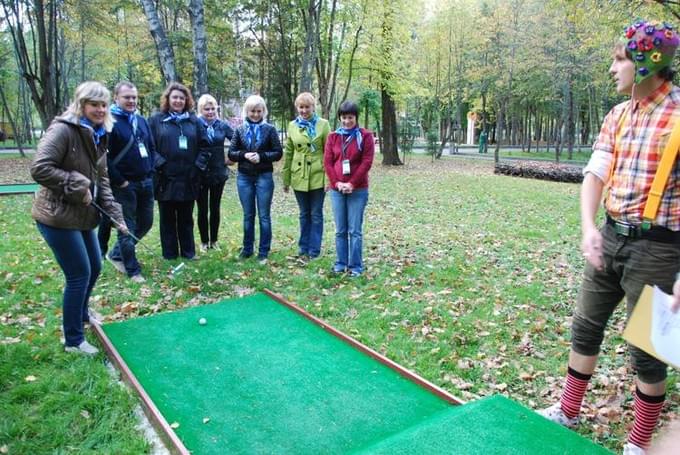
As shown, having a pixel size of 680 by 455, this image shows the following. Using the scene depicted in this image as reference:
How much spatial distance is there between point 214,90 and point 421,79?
39.4 ft

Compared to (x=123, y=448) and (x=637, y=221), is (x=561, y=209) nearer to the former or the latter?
(x=637, y=221)

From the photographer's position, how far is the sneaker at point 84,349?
371 centimetres

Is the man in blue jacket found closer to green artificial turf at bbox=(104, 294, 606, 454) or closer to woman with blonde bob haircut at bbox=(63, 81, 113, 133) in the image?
green artificial turf at bbox=(104, 294, 606, 454)

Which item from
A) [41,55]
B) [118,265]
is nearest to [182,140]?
[118,265]

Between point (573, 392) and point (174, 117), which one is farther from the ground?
point (174, 117)

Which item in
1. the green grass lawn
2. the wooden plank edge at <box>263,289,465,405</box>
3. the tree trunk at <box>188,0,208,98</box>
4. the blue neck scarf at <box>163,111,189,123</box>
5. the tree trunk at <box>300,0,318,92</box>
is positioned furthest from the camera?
the tree trunk at <box>300,0,318,92</box>

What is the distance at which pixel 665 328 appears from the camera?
2.18 meters

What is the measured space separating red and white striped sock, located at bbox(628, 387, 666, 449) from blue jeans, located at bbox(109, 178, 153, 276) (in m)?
4.71

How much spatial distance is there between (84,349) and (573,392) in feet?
11.1

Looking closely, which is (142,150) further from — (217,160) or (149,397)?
(149,397)

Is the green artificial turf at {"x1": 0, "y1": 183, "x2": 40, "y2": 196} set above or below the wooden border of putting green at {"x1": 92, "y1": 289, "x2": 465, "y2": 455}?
above

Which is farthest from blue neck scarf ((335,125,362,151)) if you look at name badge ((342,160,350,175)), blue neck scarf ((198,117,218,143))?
blue neck scarf ((198,117,218,143))

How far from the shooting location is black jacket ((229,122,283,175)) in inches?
235

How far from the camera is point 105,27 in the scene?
18391 millimetres
